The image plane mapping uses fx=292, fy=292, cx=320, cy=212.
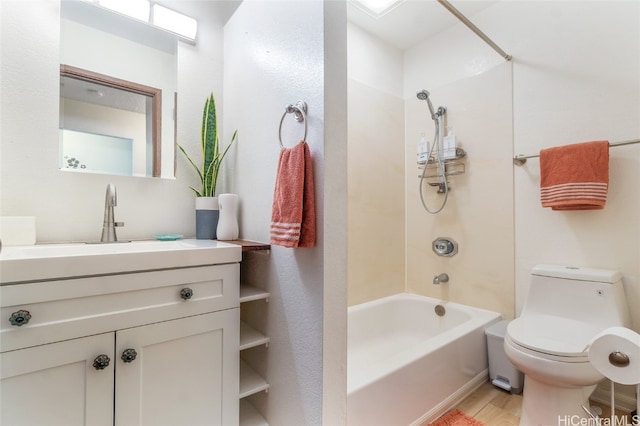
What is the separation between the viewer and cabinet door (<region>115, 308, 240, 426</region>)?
0.95 m

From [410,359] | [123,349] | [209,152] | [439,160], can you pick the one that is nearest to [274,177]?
[209,152]

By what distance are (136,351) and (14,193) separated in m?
0.83

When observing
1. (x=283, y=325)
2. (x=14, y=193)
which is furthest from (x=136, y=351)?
(x=14, y=193)

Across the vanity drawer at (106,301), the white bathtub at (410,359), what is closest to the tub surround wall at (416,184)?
the white bathtub at (410,359)

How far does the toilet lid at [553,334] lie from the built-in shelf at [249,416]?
123 cm

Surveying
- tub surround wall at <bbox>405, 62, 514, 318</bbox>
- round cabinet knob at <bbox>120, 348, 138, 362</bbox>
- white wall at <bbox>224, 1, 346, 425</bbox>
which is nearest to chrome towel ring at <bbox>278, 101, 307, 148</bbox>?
white wall at <bbox>224, 1, 346, 425</bbox>

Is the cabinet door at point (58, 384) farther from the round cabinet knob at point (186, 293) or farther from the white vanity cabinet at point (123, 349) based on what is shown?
the round cabinet knob at point (186, 293)

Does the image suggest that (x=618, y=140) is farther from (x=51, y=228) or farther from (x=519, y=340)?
(x=51, y=228)

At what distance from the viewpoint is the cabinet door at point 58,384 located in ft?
2.60

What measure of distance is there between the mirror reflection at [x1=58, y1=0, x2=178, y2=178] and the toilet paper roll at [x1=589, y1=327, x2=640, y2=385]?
1.94m

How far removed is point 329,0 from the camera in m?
1.02

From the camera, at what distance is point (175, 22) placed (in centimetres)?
154

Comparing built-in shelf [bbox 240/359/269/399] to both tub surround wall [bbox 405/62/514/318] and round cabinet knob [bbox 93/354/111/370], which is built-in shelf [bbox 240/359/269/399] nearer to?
round cabinet knob [bbox 93/354/111/370]

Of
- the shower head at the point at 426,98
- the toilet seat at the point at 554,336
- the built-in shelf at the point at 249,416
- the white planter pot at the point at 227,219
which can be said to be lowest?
the built-in shelf at the point at 249,416
